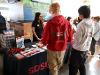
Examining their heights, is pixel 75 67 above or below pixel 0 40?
below

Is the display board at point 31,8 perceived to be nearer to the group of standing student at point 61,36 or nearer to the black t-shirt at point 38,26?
the black t-shirt at point 38,26

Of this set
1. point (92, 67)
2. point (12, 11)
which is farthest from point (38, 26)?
point (92, 67)

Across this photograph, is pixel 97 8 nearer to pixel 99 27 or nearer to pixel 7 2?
pixel 99 27

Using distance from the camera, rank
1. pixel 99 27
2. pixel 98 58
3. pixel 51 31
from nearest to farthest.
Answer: pixel 51 31, pixel 99 27, pixel 98 58

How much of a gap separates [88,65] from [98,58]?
0.83 m

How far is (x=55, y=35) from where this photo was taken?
87.4 inches

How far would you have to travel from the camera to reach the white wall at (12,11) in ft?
11.8

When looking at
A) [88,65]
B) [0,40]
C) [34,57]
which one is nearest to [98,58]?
[88,65]

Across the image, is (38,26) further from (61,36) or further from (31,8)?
(61,36)

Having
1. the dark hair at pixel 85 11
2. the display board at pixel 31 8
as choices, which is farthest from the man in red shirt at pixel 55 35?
the display board at pixel 31 8

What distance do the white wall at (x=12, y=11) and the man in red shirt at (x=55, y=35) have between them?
1727mm

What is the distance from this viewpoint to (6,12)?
367cm

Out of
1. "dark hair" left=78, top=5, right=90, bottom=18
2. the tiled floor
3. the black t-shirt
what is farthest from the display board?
"dark hair" left=78, top=5, right=90, bottom=18

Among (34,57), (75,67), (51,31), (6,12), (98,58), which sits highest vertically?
(6,12)
